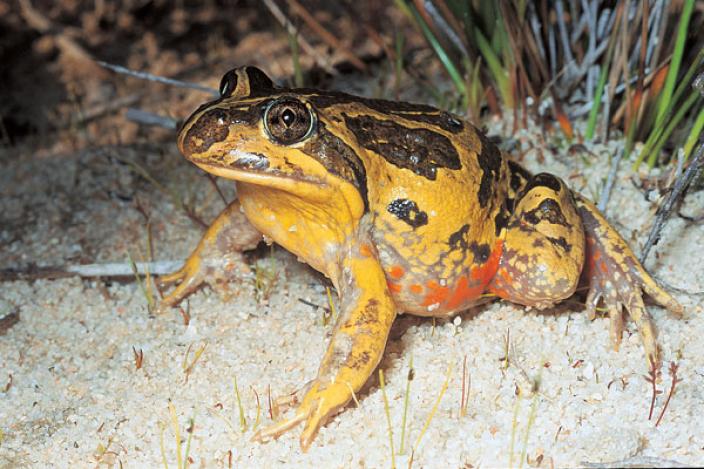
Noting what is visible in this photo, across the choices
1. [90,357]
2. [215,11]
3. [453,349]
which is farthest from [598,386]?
[215,11]

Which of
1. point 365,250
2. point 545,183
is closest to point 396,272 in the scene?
point 365,250

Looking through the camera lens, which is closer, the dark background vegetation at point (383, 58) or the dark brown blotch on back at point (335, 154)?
the dark brown blotch on back at point (335, 154)

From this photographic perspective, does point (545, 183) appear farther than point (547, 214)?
Yes

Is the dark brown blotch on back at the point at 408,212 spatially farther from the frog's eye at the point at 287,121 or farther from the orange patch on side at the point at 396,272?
the frog's eye at the point at 287,121

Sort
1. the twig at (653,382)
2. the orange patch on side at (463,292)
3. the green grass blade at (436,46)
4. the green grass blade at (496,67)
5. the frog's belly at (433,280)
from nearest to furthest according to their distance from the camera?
the twig at (653,382)
the frog's belly at (433,280)
the orange patch on side at (463,292)
the green grass blade at (496,67)
the green grass blade at (436,46)

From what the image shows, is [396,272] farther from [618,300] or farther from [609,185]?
[609,185]

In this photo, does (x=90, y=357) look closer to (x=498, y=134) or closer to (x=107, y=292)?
(x=107, y=292)

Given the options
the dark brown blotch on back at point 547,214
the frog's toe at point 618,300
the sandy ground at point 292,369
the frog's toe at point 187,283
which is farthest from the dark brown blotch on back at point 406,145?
the frog's toe at point 187,283
